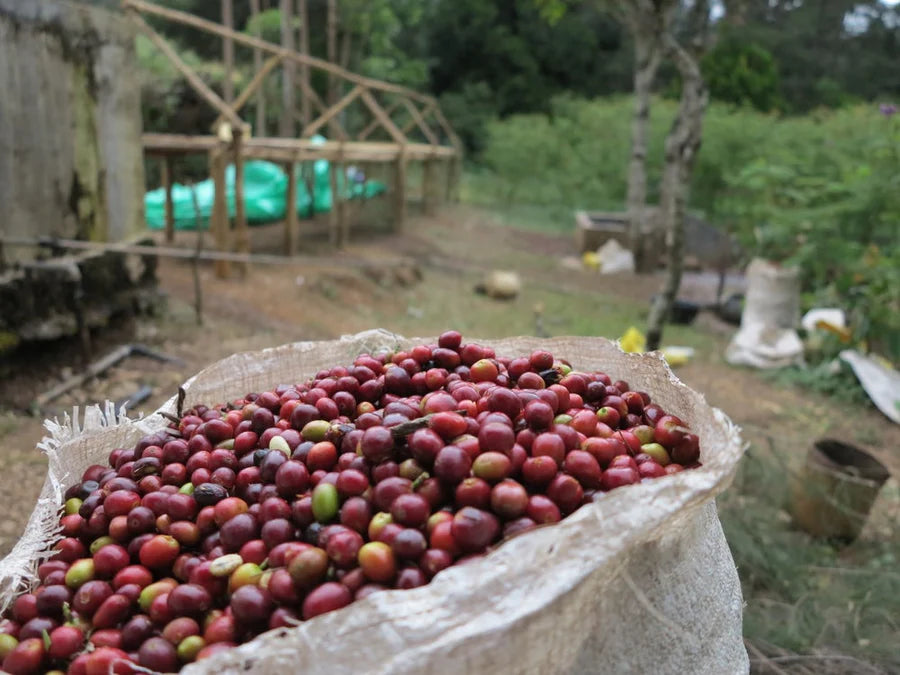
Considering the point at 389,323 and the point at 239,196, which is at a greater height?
the point at 239,196

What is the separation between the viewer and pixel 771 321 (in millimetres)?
7004

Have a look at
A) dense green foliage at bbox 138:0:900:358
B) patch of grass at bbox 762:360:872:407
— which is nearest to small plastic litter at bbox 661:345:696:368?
patch of grass at bbox 762:360:872:407

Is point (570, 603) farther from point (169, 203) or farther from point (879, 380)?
point (169, 203)

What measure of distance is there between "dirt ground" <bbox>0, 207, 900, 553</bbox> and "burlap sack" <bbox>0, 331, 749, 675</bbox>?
6.69ft

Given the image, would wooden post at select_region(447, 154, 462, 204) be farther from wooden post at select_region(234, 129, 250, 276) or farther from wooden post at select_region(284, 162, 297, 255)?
wooden post at select_region(234, 129, 250, 276)

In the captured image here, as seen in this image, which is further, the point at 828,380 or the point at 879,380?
the point at 828,380

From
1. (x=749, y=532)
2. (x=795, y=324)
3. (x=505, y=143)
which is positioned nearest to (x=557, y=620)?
(x=749, y=532)

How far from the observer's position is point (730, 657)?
1.63 meters

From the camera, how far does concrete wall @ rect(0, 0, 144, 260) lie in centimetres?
442

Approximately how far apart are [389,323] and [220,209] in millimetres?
2102

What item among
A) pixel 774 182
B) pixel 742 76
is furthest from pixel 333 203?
pixel 742 76

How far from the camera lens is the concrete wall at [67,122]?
174 inches

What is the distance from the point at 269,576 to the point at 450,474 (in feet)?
1.29

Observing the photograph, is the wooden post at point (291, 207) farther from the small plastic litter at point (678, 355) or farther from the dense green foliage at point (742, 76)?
the dense green foliage at point (742, 76)
